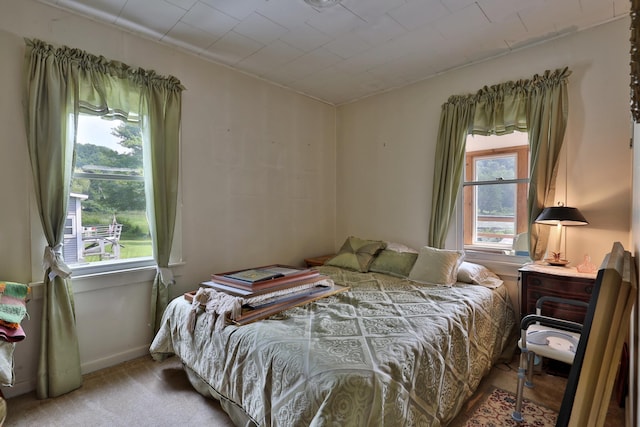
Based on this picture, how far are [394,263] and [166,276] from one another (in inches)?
84.0

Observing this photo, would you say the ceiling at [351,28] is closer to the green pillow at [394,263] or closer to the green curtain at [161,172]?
the green curtain at [161,172]

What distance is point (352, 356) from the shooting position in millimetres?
1396

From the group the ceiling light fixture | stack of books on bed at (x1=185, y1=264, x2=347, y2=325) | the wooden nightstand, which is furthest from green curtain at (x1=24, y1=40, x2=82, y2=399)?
the wooden nightstand

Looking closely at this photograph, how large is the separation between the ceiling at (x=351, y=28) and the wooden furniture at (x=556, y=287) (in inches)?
75.4

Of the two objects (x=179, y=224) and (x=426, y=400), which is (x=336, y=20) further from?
(x=426, y=400)

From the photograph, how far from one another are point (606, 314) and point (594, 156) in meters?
2.23

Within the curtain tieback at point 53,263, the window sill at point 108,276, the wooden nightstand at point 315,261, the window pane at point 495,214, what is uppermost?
the window pane at point 495,214

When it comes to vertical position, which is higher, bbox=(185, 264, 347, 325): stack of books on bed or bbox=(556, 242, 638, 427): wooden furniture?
bbox=(556, 242, 638, 427): wooden furniture

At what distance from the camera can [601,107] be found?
2373 mm

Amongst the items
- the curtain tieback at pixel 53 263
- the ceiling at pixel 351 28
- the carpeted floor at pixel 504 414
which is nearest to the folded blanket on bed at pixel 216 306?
the curtain tieback at pixel 53 263

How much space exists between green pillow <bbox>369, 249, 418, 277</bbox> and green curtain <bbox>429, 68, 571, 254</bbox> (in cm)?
36

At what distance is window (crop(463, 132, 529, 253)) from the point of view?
2.84m

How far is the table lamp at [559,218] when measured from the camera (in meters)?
2.24

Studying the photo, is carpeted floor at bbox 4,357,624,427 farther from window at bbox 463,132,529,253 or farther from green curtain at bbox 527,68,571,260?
window at bbox 463,132,529,253
